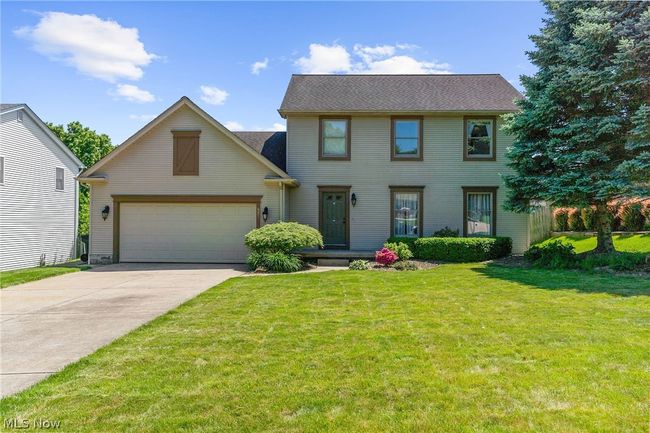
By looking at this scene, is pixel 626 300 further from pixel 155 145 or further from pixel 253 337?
pixel 155 145

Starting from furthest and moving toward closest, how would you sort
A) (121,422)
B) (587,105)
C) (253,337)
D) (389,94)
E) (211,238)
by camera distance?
(389,94)
(211,238)
(587,105)
(253,337)
(121,422)

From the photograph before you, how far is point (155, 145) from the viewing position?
14.9 meters

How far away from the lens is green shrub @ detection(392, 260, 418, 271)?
40.6 feet

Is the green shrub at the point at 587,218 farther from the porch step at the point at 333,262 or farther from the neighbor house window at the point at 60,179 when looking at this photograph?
the neighbor house window at the point at 60,179

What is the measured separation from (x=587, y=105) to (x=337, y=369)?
1197 cm

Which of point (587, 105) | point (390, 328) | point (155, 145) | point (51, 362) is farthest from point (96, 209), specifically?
point (587, 105)

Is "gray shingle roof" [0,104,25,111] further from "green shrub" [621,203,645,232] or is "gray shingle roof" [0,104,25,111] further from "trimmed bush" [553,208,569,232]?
"green shrub" [621,203,645,232]

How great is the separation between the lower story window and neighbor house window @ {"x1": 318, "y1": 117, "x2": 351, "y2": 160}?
2525 millimetres

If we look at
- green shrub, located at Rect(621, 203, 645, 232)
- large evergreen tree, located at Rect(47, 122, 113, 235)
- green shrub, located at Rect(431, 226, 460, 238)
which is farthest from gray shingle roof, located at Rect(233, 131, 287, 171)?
large evergreen tree, located at Rect(47, 122, 113, 235)

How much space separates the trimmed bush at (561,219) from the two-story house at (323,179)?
2714mm

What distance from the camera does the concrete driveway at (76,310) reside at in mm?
4699

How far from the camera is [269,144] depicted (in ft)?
58.1

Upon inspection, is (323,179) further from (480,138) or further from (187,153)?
(480,138)

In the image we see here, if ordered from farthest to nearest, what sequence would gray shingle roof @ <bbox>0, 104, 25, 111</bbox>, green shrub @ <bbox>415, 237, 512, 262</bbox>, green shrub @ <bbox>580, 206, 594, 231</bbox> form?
1. green shrub @ <bbox>580, 206, 594, 231</bbox>
2. gray shingle roof @ <bbox>0, 104, 25, 111</bbox>
3. green shrub @ <bbox>415, 237, 512, 262</bbox>
